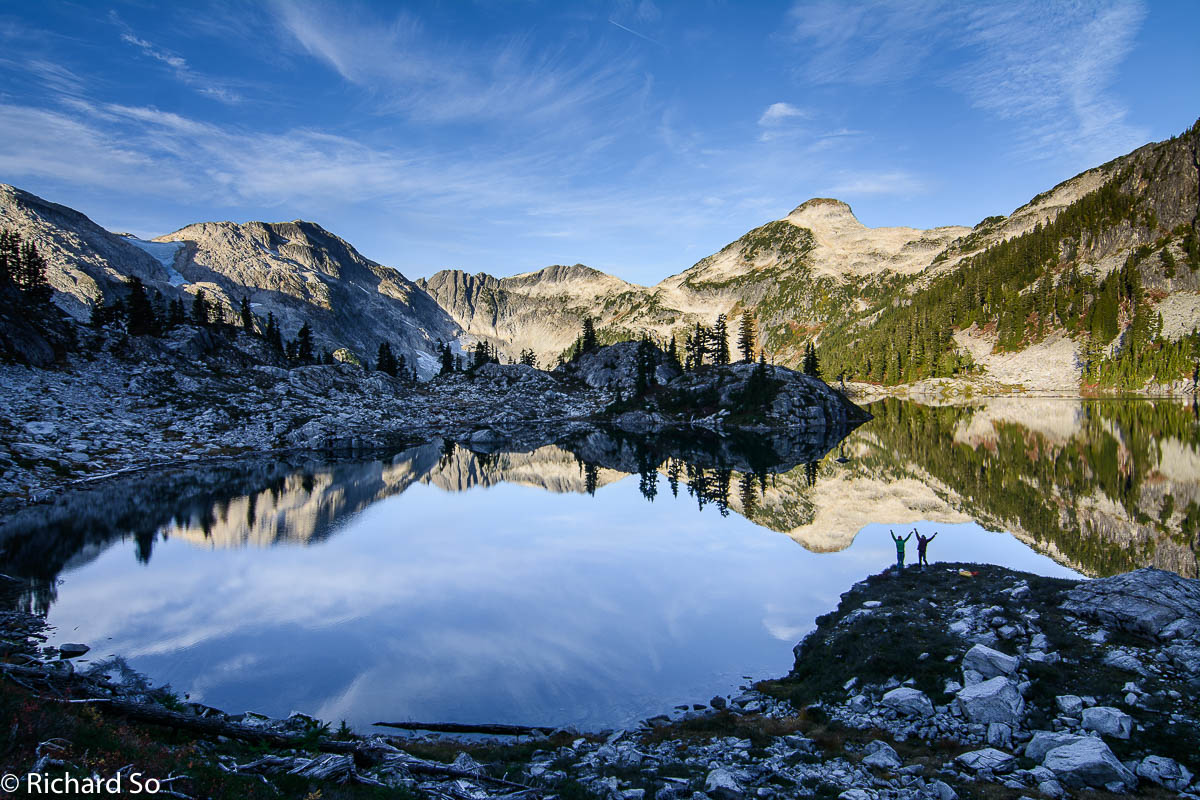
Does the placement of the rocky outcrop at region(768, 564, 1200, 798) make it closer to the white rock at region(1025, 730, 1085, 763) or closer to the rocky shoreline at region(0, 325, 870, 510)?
the white rock at region(1025, 730, 1085, 763)

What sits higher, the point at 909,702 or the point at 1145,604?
the point at 1145,604

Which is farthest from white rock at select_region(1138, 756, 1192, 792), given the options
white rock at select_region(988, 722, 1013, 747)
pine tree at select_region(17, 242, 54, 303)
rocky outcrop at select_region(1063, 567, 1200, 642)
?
pine tree at select_region(17, 242, 54, 303)

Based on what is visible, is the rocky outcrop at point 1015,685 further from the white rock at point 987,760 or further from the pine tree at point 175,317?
the pine tree at point 175,317

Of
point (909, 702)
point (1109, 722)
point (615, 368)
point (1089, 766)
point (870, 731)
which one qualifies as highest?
point (615, 368)

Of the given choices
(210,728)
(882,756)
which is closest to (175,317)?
(210,728)

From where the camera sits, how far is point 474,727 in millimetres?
19625

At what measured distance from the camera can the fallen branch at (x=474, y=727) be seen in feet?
63.0

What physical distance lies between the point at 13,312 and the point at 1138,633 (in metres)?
125

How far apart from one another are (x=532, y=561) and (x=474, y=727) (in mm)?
20945

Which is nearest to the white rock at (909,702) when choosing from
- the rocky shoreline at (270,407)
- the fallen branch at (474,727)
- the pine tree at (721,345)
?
the fallen branch at (474,727)

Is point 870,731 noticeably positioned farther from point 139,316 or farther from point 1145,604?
point 139,316

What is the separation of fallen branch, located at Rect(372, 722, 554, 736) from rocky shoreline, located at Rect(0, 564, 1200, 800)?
2.12 feet

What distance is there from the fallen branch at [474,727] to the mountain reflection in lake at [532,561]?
23.9 inches

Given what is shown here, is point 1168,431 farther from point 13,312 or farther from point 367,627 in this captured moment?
point 13,312
